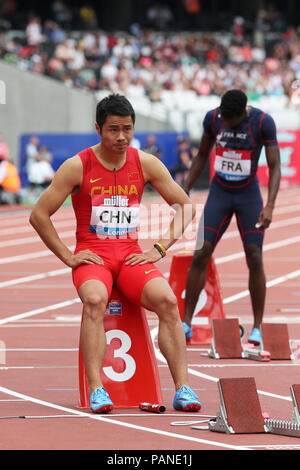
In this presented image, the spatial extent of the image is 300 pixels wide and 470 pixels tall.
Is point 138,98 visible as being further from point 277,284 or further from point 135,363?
point 135,363

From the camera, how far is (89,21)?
45.9m

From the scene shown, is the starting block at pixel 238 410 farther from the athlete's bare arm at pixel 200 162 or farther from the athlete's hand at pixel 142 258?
the athlete's bare arm at pixel 200 162

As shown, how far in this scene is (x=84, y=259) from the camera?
22.5ft

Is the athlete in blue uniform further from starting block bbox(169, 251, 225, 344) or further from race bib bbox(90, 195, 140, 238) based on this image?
race bib bbox(90, 195, 140, 238)

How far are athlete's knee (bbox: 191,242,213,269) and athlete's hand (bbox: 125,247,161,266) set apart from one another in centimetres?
237

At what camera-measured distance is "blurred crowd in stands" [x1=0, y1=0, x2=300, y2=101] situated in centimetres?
3681

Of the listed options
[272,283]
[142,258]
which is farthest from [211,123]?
[272,283]

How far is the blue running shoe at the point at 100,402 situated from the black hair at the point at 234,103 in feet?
10.8

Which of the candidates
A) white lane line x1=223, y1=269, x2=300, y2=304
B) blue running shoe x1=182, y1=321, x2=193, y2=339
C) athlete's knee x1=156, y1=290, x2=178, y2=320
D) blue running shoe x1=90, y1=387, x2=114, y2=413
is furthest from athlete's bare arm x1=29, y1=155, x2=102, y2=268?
white lane line x1=223, y1=269, x2=300, y2=304

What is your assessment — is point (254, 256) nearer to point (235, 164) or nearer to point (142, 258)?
point (235, 164)

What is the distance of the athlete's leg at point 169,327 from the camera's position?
21.9 feet

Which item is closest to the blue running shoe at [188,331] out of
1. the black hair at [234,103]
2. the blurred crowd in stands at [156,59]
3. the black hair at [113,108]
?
the black hair at [234,103]

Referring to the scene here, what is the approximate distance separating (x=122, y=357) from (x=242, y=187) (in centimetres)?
279

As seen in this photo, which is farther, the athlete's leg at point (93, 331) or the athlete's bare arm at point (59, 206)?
the athlete's bare arm at point (59, 206)
